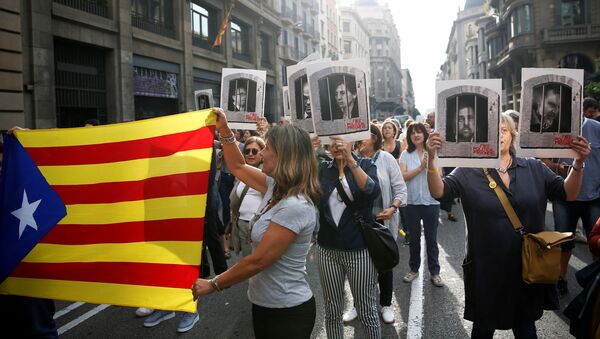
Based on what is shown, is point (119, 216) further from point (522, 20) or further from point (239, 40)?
point (522, 20)

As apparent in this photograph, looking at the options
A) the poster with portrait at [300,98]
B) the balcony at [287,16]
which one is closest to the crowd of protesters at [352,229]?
the poster with portrait at [300,98]

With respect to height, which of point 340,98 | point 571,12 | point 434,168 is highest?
point 571,12

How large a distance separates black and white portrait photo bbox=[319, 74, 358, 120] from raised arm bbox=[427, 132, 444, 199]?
0.71 metres

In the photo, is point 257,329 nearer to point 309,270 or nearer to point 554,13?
point 309,270

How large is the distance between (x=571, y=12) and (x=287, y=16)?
22.1 metres

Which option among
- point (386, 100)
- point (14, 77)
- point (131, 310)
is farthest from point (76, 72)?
point (386, 100)

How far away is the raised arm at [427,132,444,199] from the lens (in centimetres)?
290

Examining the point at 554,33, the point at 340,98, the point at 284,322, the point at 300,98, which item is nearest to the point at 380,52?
the point at 554,33

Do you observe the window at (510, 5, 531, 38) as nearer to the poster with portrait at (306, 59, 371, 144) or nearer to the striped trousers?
the poster with portrait at (306, 59, 371, 144)

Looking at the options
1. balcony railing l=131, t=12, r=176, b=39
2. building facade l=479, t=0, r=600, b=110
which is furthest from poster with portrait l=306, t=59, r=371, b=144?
building facade l=479, t=0, r=600, b=110

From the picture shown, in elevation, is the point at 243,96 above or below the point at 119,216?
above

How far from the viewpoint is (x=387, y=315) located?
4.54m

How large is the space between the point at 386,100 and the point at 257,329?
99.1 meters

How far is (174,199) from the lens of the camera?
8.50 ft
